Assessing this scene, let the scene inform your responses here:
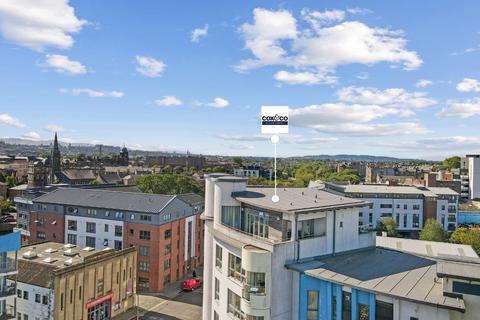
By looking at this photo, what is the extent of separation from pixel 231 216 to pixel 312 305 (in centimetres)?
881

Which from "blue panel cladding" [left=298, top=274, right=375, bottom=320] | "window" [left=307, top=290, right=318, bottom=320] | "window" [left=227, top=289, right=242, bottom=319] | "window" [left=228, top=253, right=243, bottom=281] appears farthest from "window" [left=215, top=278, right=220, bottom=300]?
"window" [left=307, top=290, right=318, bottom=320]

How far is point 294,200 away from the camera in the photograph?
25.8 m

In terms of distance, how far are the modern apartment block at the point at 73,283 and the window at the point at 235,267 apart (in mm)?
18778

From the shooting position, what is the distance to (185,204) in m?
58.5

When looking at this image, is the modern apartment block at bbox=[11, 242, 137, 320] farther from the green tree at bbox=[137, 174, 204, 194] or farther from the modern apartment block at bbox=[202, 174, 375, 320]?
the green tree at bbox=[137, 174, 204, 194]

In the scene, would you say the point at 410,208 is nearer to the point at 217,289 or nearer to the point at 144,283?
the point at 144,283

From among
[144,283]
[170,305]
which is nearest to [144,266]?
[144,283]

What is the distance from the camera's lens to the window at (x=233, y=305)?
24125 mm

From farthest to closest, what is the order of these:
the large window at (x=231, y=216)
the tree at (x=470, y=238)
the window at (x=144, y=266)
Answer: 1. the tree at (x=470, y=238)
2. the window at (x=144, y=266)
3. the large window at (x=231, y=216)

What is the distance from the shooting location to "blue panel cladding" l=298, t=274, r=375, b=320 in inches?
743

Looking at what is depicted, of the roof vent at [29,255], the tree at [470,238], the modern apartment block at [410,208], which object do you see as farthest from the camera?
the modern apartment block at [410,208]

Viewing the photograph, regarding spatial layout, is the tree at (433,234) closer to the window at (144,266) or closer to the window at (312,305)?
the window at (144,266)

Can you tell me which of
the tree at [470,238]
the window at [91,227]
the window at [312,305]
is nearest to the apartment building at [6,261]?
the window at [312,305]

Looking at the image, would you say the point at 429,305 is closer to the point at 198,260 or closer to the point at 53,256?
the point at 53,256
